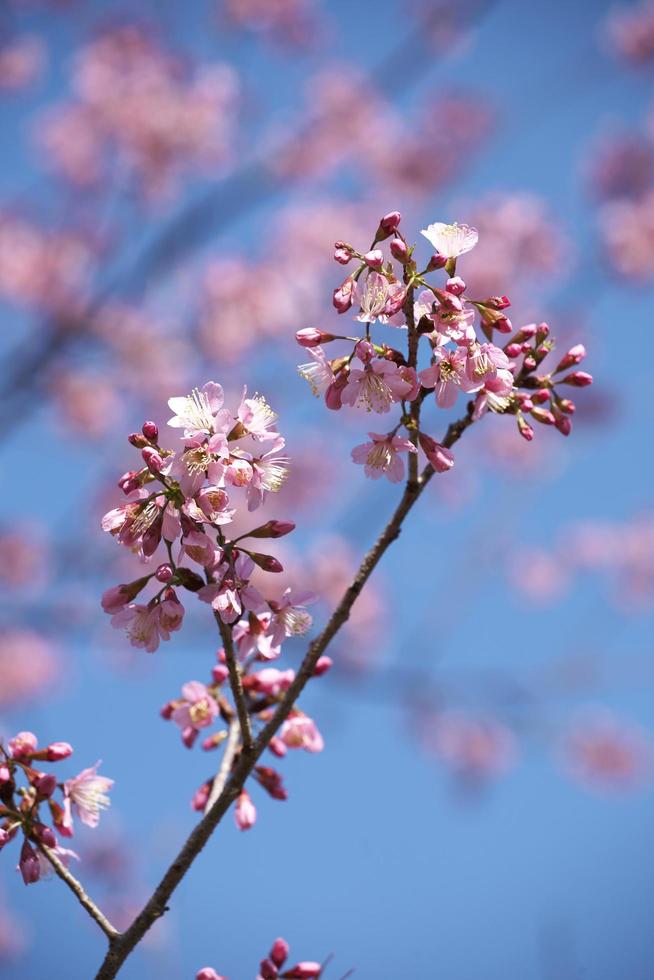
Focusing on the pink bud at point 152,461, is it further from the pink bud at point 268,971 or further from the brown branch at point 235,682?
the pink bud at point 268,971

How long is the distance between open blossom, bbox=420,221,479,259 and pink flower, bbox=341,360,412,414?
0.29 meters

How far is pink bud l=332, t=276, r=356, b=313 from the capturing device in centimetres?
158

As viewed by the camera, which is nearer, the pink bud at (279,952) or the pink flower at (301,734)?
the pink bud at (279,952)

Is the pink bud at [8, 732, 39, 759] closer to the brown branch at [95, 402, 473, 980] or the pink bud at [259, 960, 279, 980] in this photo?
the brown branch at [95, 402, 473, 980]

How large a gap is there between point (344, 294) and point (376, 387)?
0.20 metres

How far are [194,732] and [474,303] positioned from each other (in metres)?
1.07

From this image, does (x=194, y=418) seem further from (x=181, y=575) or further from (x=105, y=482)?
(x=105, y=482)

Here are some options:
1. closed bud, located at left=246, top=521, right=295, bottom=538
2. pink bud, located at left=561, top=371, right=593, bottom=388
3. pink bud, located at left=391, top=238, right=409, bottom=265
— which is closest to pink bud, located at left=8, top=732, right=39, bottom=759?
closed bud, located at left=246, top=521, right=295, bottom=538

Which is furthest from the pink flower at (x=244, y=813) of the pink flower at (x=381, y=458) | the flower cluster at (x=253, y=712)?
the pink flower at (x=381, y=458)

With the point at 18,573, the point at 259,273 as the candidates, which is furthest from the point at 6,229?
the point at 18,573

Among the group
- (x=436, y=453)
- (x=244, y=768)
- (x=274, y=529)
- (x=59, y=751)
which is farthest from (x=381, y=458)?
(x=59, y=751)

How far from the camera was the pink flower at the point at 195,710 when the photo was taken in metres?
1.82

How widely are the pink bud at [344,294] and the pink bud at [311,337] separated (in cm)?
9

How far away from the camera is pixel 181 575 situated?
1.45 meters
